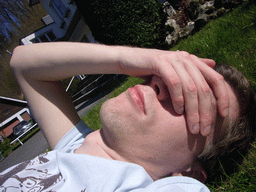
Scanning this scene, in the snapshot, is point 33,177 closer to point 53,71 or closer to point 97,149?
point 97,149

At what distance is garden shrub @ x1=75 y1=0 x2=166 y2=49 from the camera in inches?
265

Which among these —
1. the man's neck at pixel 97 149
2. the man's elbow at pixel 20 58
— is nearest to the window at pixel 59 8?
the man's elbow at pixel 20 58

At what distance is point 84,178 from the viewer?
4.33 feet

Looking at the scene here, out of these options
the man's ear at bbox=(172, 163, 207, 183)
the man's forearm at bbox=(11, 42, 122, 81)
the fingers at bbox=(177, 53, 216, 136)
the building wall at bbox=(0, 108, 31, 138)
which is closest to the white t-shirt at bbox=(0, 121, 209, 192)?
the man's ear at bbox=(172, 163, 207, 183)

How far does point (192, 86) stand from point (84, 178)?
3.92 feet

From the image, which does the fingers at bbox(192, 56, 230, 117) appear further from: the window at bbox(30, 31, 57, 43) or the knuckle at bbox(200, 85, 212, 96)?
the window at bbox(30, 31, 57, 43)

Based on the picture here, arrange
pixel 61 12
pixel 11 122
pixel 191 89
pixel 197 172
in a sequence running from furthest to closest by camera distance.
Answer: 1. pixel 11 122
2. pixel 61 12
3. pixel 197 172
4. pixel 191 89

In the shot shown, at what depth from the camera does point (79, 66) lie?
173 cm

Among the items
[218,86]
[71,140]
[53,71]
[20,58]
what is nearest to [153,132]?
[218,86]

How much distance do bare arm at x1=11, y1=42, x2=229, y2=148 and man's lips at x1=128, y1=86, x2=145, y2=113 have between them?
16 cm

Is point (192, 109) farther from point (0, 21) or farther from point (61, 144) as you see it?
point (0, 21)

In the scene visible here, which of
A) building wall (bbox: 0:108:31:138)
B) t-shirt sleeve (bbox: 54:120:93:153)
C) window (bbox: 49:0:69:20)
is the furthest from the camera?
building wall (bbox: 0:108:31:138)

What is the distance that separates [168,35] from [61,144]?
6298 mm

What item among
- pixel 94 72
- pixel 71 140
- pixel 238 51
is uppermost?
pixel 94 72
